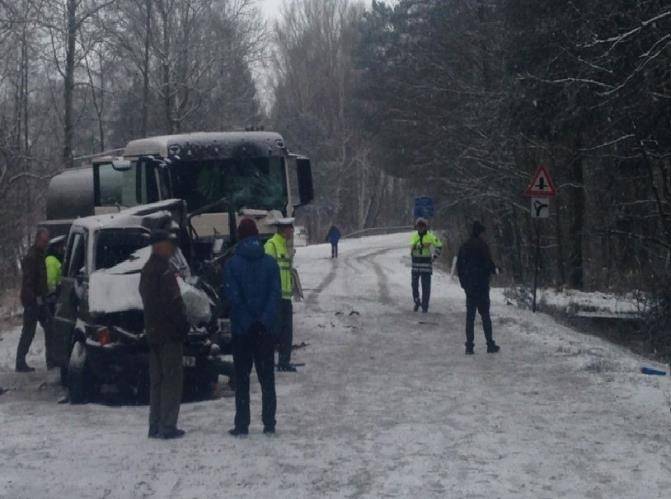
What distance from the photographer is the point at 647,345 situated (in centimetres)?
2170

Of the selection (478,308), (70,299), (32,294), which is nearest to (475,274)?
(478,308)

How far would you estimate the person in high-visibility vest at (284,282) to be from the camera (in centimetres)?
1478

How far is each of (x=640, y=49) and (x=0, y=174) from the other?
1978 centimetres

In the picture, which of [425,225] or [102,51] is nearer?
[425,225]

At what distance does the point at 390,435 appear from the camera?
1046 cm

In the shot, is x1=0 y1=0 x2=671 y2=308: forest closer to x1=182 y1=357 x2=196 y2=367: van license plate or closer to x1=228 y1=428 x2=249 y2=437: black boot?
x1=182 y1=357 x2=196 y2=367: van license plate

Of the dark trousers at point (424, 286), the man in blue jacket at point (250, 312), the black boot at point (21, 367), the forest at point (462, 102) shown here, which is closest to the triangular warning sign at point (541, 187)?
the forest at point (462, 102)

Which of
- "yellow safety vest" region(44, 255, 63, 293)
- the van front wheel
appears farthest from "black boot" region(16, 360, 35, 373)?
the van front wheel

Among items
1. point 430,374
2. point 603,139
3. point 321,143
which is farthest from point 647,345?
point 321,143

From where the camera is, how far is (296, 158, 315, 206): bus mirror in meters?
20.1

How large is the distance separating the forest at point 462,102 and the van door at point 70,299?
10385mm

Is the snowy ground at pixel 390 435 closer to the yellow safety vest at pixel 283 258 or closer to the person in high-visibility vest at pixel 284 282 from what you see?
the person in high-visibility vest at pixel 284 282

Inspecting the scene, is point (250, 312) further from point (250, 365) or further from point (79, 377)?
point (79, 377)

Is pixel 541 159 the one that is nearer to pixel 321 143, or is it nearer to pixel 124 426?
pixel 124 426
